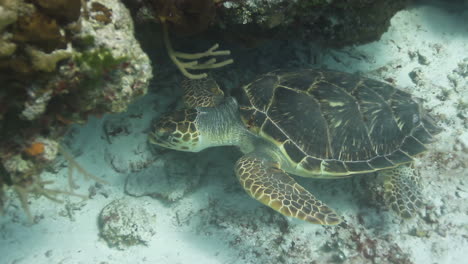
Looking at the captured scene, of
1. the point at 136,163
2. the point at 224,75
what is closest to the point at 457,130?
the point at 224,75

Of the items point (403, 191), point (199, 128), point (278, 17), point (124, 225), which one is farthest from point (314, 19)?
point (124, 225)

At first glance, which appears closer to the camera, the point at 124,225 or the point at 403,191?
the point at 124,225

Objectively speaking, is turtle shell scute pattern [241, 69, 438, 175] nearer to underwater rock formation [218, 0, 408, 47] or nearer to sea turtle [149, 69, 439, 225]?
sea turtle [149, 69, 439, 225]

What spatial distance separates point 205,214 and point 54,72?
2608 millimetres

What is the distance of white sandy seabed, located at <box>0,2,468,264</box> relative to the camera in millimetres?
3482

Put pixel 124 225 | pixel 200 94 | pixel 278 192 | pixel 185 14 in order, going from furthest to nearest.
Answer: pixel 200 94, pixel 124 225, pixel 278 192, pixel 185 14

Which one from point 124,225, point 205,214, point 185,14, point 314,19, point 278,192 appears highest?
point 185,14

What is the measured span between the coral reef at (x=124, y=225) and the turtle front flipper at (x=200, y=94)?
1.69 metres

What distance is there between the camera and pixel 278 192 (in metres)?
3.19

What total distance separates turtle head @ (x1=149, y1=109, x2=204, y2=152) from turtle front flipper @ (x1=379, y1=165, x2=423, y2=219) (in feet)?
8.87

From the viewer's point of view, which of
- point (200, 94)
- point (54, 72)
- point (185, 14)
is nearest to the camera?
point (54, 72)

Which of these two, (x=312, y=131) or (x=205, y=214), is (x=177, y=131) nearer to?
(x=205, y=214)

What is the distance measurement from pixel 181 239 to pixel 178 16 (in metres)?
2.70

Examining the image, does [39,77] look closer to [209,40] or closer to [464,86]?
[209,40]
